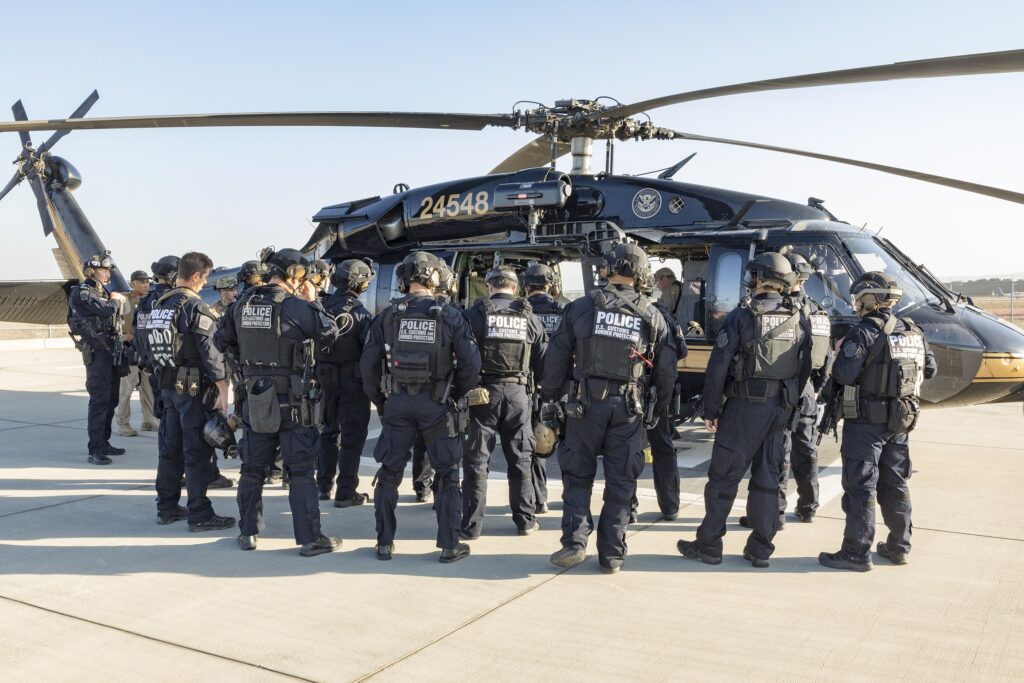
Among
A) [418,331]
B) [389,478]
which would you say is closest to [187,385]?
[389,478]

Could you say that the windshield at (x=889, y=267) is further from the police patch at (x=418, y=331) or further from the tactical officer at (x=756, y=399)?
the police patch at (x=418, y=331)

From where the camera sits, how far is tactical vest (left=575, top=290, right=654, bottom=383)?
14.0 ft

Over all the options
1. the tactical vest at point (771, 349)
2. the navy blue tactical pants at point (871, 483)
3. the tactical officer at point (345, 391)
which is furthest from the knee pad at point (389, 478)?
the navy blue tactical pants at point (871, 483)

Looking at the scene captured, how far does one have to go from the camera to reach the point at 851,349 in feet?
14.4

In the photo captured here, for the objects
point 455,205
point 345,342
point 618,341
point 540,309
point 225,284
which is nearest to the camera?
point 618,341

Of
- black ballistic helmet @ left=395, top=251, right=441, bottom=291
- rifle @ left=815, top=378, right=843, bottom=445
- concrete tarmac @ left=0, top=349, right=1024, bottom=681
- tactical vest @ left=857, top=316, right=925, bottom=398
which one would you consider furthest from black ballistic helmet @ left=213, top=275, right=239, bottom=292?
tactical vest @ left=857, top=316, right=925, bottom=398

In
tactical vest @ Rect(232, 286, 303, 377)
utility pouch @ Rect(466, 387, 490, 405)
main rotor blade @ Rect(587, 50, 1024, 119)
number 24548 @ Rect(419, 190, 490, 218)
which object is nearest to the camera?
main rotor blade @ Rect(587, 50, 1024, 119)

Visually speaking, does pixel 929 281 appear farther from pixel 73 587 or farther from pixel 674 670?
pixel 73 587

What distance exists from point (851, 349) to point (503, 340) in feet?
6.61

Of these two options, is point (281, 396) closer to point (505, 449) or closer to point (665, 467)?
point (505, 449)

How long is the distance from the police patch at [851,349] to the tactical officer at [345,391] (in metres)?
3.15

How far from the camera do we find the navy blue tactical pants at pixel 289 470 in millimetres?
4527

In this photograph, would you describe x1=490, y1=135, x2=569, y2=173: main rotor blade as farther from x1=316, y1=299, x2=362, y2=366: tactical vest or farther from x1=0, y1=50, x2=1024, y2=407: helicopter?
x1=316, y1=299, x2=362, y2=366: tactical vest

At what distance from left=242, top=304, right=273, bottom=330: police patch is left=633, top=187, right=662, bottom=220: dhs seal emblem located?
14.2 ft
